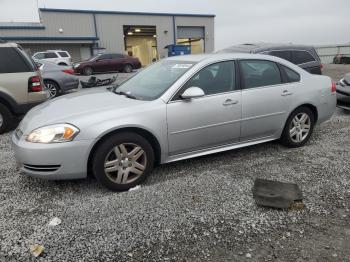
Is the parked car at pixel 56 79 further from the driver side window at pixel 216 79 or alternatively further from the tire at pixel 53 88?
the driver side window at pixel 216 79

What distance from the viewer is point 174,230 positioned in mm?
2824

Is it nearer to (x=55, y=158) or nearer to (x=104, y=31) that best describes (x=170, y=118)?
(x=55, y=158)

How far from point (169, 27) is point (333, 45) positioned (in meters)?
16.8

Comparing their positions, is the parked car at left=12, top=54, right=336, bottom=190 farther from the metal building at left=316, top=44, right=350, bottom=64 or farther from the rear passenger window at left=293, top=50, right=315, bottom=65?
the metal building at left=316, top=44, right=350, bottom=64

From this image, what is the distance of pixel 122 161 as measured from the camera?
3473mm

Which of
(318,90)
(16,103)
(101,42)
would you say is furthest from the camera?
(101,42)

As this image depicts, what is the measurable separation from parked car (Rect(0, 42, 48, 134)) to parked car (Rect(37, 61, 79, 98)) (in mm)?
3285

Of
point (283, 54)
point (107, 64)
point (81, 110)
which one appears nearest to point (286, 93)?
point (81, 110)

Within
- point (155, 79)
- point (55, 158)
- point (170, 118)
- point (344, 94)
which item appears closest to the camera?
point (55, 158)

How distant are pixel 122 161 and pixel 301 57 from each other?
6439 mm

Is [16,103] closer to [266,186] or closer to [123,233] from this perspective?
[123,233]

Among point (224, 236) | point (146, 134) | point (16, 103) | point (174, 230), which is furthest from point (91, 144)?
point (16, 103)

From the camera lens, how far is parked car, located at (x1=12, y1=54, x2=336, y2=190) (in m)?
3.28

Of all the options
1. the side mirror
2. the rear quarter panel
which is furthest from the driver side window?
the rear quarter panel
